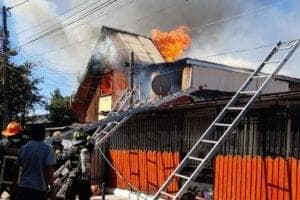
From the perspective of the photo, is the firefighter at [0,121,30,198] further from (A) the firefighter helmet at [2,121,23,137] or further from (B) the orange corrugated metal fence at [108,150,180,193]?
(B) the orange corrugated metal fence at [108,150,180,193]

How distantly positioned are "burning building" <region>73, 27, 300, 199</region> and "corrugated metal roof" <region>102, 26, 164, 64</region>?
5 centimetres

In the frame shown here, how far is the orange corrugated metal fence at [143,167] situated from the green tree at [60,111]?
54.1ft

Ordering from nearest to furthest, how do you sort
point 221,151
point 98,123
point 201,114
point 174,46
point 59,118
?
point 221,151
point 201,114
point 98,123
point 174,46
point 59,118

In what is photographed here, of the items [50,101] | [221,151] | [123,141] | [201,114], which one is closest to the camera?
[221,151]

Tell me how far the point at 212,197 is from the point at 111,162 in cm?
629

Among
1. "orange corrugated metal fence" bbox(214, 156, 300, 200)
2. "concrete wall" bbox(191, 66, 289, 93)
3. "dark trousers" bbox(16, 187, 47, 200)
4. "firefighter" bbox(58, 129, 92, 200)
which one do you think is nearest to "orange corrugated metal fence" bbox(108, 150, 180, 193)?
"orange corrugated metal fence" bbox(214, 156, 300, 200)

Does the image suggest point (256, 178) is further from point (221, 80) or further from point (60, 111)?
point (60, 111)

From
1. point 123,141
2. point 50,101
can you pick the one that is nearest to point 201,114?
point 123,141

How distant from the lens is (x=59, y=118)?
113 feet

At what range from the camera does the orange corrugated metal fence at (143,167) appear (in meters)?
13.7

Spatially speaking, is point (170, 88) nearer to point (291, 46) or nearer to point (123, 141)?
point (123, 141)

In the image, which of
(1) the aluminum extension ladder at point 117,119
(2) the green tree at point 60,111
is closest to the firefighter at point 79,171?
(1) the aluminum extension ladder at point 117,119

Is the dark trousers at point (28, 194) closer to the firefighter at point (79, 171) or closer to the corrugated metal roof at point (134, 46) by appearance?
the firefighter at point (79, 171)

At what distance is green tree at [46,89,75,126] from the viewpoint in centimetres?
3334
